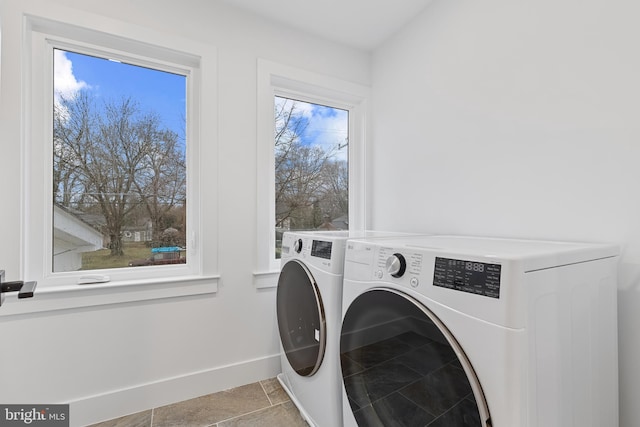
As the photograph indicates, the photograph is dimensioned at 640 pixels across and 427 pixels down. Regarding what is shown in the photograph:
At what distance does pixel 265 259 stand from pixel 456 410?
1.38m

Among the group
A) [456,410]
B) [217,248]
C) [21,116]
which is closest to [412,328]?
[456,410]

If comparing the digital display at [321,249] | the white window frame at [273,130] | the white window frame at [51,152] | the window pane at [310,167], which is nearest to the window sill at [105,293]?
the white window frame at [51,152]

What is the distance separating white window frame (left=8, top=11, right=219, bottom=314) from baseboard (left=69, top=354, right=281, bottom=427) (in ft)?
1.58

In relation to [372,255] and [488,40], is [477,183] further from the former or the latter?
[372,255]

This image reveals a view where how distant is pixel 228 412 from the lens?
62.1 inches

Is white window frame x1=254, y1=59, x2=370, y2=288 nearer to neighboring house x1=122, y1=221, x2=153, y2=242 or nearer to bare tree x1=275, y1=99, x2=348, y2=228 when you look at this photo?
bare tree x1=275, y1=99, x2=348, y2=228

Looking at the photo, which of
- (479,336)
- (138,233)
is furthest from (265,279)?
(479,336)

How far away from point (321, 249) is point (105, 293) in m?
1.15

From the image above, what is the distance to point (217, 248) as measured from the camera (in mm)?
1781

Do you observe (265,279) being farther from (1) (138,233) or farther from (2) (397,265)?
(2) (397,265)

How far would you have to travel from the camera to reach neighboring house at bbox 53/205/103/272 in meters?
1.54

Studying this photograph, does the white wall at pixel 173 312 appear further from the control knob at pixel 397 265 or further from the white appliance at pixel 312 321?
the control knob at pixel 397 265

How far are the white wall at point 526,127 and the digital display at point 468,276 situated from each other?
0.77 m

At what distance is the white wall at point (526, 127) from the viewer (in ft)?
3.44
